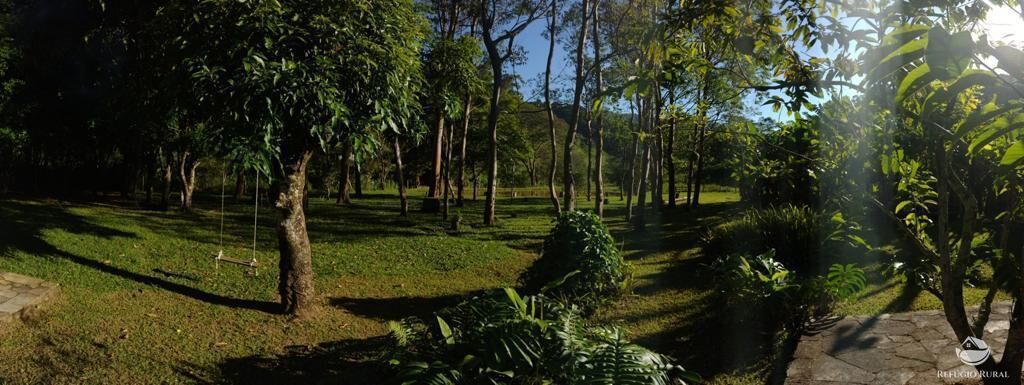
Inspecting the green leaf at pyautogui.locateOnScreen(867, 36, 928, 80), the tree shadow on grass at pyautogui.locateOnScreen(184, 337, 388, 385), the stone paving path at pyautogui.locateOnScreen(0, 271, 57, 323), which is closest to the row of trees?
the green leaf at pyautogui.locateOnScreen(867, 36, 928, 80)

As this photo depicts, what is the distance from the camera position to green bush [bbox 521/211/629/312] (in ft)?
20.9

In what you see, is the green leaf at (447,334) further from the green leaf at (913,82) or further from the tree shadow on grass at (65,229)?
the tree shadow on grass at (65,229)

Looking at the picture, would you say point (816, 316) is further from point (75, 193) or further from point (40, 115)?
point (75, 193)

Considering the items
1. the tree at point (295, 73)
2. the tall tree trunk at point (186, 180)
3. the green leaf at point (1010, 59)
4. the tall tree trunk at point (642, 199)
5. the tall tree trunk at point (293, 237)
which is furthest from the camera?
the tall tree trunk at point (642, 199)

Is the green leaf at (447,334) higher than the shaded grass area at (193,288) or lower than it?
higher

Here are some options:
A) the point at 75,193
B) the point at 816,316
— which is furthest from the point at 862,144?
the point at 75,193

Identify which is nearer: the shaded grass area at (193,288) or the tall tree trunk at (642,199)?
→ the shaded grass area at (193,288)

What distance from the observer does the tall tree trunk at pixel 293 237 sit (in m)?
6.08

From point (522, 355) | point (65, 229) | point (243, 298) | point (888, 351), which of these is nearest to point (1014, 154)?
point (522, 355)

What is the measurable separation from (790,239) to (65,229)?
1139cm

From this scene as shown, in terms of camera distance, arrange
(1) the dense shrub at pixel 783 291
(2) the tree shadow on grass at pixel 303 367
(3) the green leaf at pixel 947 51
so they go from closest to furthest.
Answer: (3) the green leaf at pixel 947 51
(2) the tree shadow on grass at pixel 303 367
(1) the dense shrub at pixel 783 291

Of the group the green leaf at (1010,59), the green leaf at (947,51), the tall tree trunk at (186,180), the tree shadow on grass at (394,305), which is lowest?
the tree shadow on grass at (394,305)

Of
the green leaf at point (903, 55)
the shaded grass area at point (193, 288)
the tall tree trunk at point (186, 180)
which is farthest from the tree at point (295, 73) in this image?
the tall tree trunk at point (186, 180)

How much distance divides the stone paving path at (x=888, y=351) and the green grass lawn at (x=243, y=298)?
1.62ft
